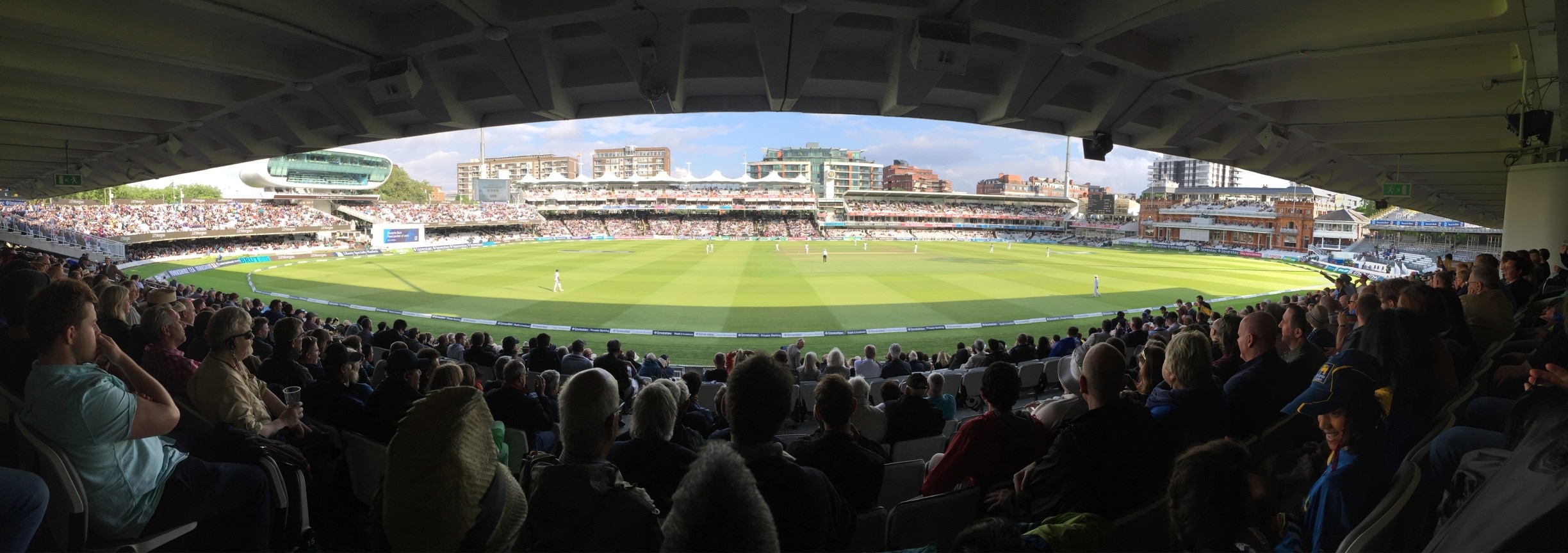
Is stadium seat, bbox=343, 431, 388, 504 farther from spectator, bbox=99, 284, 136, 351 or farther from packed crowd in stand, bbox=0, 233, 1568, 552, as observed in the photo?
spectator, bbox=99, 284, 136, 351

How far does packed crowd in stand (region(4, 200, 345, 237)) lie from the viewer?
36.6m

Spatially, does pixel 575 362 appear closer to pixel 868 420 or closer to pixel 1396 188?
pixel 868 420

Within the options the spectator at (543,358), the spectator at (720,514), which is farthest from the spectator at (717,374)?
the spectator at (720,514)

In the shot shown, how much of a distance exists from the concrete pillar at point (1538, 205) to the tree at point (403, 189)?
13042 cm

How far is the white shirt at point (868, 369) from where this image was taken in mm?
9224

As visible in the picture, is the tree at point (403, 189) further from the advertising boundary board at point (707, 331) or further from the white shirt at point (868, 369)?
the white shirt at point (868, 369)

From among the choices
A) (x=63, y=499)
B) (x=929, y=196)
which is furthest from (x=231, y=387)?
(x=929, y=196)

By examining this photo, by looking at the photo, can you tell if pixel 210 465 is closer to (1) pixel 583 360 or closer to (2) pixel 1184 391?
(2) pixel 1184 391

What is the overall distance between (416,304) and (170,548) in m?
20.9

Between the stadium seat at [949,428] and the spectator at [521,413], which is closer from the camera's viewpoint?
the spectator at [521,413]

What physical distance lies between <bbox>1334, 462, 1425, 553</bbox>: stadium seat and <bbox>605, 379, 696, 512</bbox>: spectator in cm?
219

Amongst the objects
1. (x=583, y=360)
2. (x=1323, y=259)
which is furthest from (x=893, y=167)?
(x=583, y=360)

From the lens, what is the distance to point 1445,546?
5.23ft

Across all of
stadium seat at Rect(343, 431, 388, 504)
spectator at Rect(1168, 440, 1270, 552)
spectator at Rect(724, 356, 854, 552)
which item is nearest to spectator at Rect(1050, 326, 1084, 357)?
spectator at Rect(724, 356, 854, 552)
